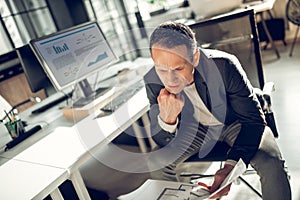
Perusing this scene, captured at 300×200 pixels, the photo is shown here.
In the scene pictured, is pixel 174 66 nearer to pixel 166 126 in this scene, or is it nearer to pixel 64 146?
A: pixel 166 126

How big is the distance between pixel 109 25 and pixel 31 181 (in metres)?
4.03

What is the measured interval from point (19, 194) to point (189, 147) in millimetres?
801

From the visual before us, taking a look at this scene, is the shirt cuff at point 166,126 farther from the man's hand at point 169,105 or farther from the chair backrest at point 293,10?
the chair backrest at point 293,10

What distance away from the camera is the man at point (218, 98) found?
121 cm

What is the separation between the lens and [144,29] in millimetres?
2750

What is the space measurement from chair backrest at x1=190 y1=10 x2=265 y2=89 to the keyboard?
1.67 feet

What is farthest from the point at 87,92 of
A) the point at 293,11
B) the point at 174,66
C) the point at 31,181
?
the point at 293,11

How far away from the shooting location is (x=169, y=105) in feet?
4.24

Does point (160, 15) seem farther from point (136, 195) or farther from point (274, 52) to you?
point (136, 195)

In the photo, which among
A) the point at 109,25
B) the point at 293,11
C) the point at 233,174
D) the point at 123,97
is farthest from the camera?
the point at 109,25

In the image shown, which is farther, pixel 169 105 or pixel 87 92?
pixel 87 92

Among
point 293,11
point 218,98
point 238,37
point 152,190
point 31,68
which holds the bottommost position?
point 152,190

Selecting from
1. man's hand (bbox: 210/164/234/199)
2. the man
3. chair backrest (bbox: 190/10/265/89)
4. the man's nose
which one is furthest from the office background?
the man's nose

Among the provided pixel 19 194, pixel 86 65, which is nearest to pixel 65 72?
pixel 86 65
